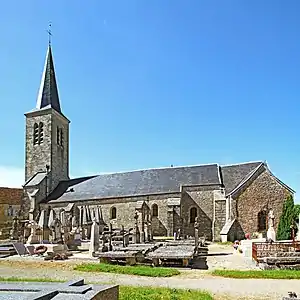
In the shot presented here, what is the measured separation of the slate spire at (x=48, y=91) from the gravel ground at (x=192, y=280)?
29333mm

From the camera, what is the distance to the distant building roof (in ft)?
114

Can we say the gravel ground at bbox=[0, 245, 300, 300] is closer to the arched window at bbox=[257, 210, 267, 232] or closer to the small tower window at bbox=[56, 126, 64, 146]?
the arched window at bbox=[257, 210, 267, 232]

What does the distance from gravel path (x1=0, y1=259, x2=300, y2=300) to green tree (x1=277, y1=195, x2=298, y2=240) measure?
17116 millimetres

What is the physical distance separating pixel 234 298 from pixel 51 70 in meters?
40.5

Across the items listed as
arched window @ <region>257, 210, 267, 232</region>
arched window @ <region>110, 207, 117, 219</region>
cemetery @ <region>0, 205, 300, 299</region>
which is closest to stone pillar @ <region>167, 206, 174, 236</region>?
arched window @ <region>110, 207, 117, 219</region>

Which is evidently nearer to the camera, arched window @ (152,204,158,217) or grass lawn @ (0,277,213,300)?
grass lawn @ (0,277,213,300)

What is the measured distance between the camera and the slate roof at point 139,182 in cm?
3531

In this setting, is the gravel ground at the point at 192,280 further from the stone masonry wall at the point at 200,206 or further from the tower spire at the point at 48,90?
the tower spire at the point at 48,90

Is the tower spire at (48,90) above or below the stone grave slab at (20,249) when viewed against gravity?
above

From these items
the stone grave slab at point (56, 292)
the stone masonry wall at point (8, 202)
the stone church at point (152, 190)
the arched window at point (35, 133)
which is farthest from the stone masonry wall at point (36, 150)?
the stone grave slab at point (56, 292)

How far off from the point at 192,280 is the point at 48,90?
36.2m

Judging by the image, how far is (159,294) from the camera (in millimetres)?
8766

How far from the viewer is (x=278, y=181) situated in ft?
107

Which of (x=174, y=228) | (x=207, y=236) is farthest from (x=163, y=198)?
(x=207, y=236)
